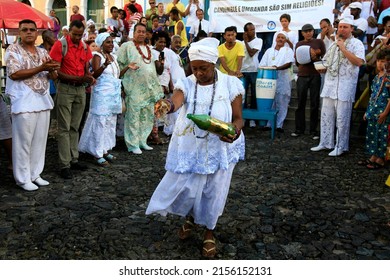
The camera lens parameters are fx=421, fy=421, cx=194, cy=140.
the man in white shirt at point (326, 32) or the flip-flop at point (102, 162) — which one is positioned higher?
the man in white shirt at point (326, 32)

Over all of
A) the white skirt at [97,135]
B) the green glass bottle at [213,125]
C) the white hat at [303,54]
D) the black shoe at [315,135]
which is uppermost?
the white hat at [303,54]

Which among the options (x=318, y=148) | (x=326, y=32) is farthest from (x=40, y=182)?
(x=326, y=32)

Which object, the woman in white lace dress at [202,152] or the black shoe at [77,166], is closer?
the woman in white lace dress at [202,152]

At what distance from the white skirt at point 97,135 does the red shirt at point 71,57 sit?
0.90 meters

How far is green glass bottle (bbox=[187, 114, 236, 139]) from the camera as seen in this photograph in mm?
3020

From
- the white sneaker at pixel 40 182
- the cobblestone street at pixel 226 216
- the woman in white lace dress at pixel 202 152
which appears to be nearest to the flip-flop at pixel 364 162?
the cobblestone street at pixel 226 216

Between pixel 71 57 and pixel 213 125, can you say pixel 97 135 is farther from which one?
pixel 213 125

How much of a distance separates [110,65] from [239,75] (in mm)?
3067

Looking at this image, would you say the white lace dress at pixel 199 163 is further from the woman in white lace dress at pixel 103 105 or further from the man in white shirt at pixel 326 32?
the man in white shirt at pixel 326 32

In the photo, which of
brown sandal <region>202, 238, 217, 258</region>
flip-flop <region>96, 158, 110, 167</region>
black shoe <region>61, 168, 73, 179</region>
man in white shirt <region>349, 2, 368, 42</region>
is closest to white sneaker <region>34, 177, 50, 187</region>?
black shoe <region>61, 168, 73, 179</region>

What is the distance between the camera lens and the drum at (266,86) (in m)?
8.01

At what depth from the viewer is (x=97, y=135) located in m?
6.10

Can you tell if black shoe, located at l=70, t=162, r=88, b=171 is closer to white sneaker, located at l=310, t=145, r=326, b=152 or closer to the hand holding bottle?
the hand holding bottle

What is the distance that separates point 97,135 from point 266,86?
Result: 3.51 m
